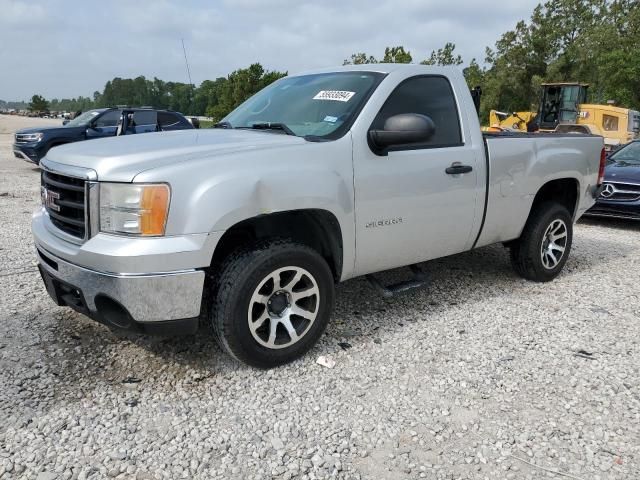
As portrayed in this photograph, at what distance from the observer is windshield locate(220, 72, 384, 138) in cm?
347

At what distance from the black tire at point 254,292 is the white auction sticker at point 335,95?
3.65 feet

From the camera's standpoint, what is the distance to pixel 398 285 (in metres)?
3.88

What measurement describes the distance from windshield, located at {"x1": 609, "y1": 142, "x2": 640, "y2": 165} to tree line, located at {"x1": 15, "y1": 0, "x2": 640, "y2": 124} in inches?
804

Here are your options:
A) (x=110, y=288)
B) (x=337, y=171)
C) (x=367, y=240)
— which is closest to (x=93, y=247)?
(x=110, y=288)

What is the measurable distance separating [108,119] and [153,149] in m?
11.4

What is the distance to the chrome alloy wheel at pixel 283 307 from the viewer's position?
3.08 meters

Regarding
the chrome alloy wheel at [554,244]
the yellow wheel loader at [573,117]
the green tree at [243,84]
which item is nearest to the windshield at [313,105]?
the chrome alloy wheel at [554,244]

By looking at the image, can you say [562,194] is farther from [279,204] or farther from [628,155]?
[628,155]

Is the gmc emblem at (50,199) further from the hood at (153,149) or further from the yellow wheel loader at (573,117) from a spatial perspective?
the yellow wheel loader at (573,117)

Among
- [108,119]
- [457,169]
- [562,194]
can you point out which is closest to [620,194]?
[562,194]

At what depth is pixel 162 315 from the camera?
277 centimetres

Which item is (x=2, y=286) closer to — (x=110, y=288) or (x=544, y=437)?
(x=110, y=288)

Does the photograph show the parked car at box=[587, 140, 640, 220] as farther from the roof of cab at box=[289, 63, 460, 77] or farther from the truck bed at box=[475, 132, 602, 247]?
the roof of cab at box=[289, 63, 460, 77]

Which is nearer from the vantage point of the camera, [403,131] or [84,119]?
[403,131]
